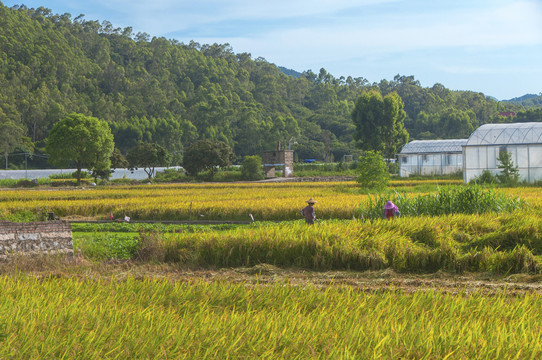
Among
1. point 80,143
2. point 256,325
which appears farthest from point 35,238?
point 80,143

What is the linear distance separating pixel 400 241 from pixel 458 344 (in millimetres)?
6644

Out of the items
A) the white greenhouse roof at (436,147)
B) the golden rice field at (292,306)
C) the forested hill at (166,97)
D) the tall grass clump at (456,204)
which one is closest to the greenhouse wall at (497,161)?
the white greenhouse roof at (436,147)

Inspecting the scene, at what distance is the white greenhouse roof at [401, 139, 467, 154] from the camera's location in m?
60.0

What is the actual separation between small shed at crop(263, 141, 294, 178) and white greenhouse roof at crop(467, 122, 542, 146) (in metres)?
29.6

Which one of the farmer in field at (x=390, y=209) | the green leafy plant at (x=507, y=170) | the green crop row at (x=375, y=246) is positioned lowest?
the green crop row at (x=375, y=246)

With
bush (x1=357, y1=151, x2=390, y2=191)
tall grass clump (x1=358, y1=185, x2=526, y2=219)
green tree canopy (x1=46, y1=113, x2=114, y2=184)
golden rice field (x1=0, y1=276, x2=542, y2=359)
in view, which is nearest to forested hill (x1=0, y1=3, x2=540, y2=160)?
green tree canopy (x1=46, y1=113, x2=114, y2=184)

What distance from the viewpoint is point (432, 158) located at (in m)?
60.8

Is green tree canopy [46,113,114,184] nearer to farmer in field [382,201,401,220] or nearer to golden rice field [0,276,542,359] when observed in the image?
farmer in field [382,201,401,220]

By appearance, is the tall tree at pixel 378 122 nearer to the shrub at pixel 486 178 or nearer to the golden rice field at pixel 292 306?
the shrub at pixel 486 178

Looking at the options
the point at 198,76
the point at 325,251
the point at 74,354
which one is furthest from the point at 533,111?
the point at 74,354

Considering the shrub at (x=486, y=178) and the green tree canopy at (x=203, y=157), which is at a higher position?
the green tree canopy at (x=203, y=157)

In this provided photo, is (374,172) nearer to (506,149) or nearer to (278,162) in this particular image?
(506,149)

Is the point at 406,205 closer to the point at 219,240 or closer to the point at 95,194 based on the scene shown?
the point at 219,240

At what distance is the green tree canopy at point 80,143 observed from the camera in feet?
181
